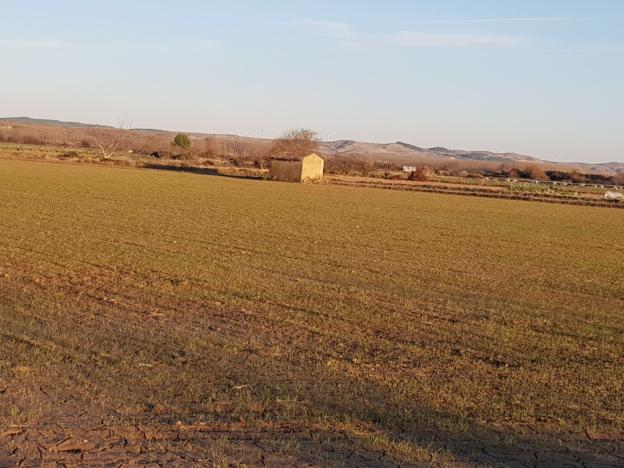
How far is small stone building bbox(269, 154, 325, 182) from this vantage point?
73.8 m

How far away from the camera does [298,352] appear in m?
9.46

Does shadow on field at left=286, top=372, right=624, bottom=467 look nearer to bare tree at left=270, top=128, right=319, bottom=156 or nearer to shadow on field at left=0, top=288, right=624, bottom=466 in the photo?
shadow on field at left=0, top=288, right=624, bottom=466

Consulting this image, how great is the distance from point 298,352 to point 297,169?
6499 cm

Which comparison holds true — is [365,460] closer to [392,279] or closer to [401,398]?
[401,398]

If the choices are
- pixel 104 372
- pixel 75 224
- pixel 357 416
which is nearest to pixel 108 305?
pixel 104 372

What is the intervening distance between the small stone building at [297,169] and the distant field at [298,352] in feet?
169

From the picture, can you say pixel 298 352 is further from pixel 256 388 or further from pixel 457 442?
pixel 457 442

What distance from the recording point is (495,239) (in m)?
28.5

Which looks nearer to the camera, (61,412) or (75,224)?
(61,412)

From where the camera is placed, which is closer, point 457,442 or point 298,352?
point 457,442

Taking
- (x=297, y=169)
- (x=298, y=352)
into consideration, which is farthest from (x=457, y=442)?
(x=297, y=169)

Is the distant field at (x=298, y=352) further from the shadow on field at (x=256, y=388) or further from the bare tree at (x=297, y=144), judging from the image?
the bare tree at (x=297, y=144)

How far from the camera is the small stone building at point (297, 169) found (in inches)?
2904

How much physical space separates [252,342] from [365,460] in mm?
4113
